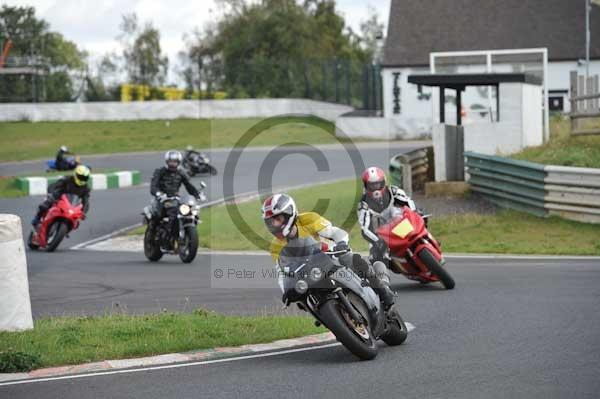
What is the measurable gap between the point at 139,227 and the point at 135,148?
23908 mm

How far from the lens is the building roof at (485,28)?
184ft

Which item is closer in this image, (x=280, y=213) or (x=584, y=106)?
(x=280, y=213)

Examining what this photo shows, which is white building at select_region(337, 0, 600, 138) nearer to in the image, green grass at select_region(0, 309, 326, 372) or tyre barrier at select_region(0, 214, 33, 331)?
green grass at select_region(0, 309, 326, 372)

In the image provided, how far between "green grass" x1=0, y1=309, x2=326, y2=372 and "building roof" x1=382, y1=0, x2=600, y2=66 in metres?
47.3

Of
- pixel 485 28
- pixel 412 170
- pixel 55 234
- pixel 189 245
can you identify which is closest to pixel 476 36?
pixel 485 28

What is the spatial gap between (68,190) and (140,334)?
11359mm

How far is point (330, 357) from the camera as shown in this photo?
9.12 meters

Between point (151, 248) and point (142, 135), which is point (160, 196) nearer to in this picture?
point (151, 248)

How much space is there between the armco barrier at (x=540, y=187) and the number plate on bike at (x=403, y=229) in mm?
6236

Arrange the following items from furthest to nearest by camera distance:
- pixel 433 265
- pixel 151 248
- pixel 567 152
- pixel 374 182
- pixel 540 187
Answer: pixel 567 152, pixel 540 187, pixel 151 248, pixel 433 265, pixel 374 182

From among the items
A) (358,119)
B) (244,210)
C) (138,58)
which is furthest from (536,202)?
(138,58)

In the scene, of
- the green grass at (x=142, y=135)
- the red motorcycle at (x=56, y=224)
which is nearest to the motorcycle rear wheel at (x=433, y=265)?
the red motorcycle at (x=56, y=224)

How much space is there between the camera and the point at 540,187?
1909 cm

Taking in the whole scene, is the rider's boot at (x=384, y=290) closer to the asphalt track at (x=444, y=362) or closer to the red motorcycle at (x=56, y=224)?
the asphalt track at (x=444, y=362)
